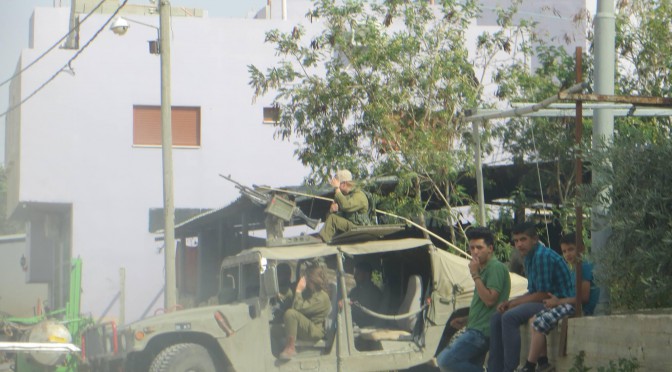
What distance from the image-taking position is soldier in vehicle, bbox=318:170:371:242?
1313 centimetres

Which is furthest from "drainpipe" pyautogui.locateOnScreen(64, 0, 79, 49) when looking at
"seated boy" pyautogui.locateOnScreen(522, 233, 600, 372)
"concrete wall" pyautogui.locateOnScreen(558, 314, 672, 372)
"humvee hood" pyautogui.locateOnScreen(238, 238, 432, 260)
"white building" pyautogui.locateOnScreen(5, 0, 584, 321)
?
"concrete wall" pyautogui.locateOnScreen(558, 314, 672, 372)

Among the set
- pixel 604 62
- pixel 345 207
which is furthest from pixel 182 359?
pixel 604 62

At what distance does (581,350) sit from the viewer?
25.7 ft

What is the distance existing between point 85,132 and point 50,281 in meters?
7.63

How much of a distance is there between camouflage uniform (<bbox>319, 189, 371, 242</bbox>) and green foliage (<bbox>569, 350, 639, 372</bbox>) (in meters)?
5.49

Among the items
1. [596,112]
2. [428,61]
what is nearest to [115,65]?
[428,61]

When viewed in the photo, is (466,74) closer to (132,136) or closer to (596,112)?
(596,112)

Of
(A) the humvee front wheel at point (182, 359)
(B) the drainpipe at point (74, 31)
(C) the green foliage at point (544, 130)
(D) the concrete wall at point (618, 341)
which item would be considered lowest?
(A) the humvee front wheel at point (182, 359)

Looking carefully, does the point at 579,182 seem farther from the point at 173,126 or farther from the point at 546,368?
the point at 173,126

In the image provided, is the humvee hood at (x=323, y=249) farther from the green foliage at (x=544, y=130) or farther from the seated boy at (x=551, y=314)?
the seated boy at (x=551, y=314)

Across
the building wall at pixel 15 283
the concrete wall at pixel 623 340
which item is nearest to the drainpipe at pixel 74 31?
the building wall at pixel 15 283

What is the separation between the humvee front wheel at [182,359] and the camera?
12.0 metres

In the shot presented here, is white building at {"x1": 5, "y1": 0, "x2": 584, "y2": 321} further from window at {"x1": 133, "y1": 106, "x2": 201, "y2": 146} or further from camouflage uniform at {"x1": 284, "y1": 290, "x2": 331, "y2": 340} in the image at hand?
camouflage uniform at {"x1": 284, "y1": 290, "x2": 331, "y2": 340}

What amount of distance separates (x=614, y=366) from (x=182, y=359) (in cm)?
615
